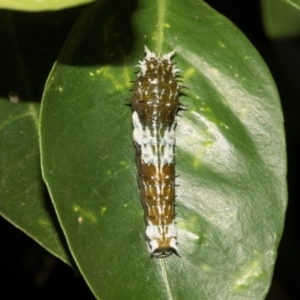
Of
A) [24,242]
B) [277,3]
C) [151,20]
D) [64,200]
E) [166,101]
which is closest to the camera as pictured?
[64,200]

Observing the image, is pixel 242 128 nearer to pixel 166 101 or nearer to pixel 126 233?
pixel 166 101

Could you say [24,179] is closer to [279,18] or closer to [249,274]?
[249,274]

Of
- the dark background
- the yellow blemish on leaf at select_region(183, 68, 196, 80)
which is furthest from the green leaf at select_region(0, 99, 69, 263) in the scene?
the yellow blemish on leaf at select_region(183, 68, 196, 80)

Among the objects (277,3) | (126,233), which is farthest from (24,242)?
(277,3)

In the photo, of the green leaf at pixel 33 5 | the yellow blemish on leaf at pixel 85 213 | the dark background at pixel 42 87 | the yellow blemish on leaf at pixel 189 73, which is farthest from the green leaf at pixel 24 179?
the green leaf at pixel 33 5

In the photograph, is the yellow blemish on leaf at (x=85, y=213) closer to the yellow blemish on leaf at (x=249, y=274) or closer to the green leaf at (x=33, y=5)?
the yellow blemish on leaf at (x=249, y=274)
